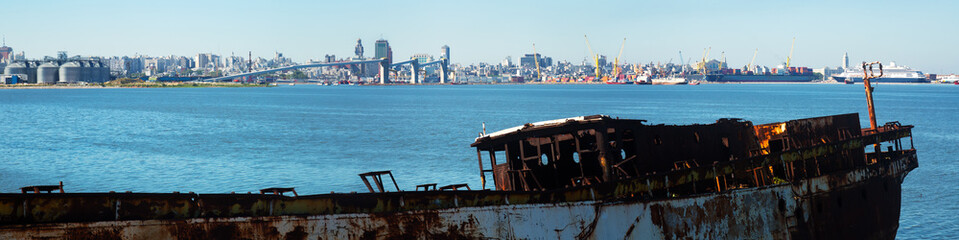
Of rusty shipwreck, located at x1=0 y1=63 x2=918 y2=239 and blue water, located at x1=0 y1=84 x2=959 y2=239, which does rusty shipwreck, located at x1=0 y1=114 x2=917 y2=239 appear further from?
blue water, located at x1=0 y1=84 x2=959 y2=239

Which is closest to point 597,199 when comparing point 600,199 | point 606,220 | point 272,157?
point 600,199

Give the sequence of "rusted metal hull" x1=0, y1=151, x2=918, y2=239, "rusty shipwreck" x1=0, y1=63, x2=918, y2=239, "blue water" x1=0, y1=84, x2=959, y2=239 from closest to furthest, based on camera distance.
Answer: "rusty shipwreck" x1=0, y1=63, x2=918, y2=239
"rusted metal hull" x1=0, y1=151, x2=918, y2=239
"blue water" x1=0, y1=84, x2=959, y2=239

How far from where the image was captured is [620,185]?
18.3 metres

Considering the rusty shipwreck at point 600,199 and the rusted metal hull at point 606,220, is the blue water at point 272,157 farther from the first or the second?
the rusty shipwreck at point 600,199

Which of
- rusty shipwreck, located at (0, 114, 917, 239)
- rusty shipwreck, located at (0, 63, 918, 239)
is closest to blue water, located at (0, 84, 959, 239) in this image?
rusty shipwreck, located at (0, 114, 917, 239)

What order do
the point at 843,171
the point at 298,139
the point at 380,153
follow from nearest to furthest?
the point at 843,171
the point at 380,153
the point at 298,139

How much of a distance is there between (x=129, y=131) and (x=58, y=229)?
231ft

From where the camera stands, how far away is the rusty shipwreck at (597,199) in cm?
1378

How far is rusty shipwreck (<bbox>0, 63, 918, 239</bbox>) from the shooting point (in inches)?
543

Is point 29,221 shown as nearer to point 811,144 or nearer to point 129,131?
point 811,144

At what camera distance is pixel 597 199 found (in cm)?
1784

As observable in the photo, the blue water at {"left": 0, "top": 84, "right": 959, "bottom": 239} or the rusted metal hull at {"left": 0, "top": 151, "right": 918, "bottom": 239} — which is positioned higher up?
the rusted metal hull at {"left": 0, "top": 151, "right": 918, "bottom": 239}

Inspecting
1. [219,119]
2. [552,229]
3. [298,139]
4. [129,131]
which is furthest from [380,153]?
[219,119]

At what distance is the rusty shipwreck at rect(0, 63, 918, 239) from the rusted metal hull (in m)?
0.03
